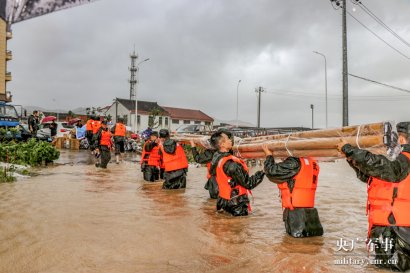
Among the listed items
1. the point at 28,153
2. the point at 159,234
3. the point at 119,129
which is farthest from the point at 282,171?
the point at 28,153

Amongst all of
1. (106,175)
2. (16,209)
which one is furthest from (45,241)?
(106,175)

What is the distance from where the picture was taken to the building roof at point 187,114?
66.8 meters

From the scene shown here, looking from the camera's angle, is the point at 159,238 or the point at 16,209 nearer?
the point at 159,238

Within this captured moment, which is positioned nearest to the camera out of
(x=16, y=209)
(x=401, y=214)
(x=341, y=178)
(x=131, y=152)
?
(x=401, y=214)

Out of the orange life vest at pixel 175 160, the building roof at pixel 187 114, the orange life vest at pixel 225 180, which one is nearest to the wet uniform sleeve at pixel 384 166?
the orange life vest at pixel 225 180

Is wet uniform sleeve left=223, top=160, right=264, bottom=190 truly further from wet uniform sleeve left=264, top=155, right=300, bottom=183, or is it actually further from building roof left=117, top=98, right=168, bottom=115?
building roof left=117, top=98, right=168, bottom=115

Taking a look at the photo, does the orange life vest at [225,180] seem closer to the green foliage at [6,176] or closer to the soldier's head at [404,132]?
the soldier's head at [404,132]

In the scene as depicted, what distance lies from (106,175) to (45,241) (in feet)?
25.6

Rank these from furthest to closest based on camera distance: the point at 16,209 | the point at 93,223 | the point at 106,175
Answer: the point at 106,175, the point at 16,209, the point at 93,223

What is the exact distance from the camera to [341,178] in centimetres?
1350

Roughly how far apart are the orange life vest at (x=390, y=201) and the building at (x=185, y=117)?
6105cm

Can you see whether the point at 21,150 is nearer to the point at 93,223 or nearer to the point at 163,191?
the point at 163,191

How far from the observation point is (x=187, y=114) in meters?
68.9

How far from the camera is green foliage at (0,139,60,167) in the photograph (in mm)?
12906
